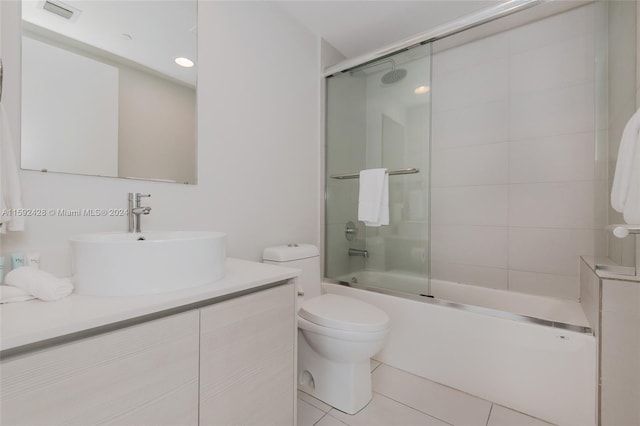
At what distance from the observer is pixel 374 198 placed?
1.85 metres

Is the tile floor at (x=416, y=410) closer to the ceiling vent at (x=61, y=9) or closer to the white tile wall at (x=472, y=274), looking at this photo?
the white tile wall at (x=472, y=274)

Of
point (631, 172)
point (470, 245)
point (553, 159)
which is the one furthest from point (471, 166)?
point (631, 172)

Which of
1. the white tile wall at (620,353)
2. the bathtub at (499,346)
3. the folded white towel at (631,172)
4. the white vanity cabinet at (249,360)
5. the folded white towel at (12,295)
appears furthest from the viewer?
the bathtub at (499,346)

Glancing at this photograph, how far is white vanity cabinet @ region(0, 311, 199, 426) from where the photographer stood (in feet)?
1.78

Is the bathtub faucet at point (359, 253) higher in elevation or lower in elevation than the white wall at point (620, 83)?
lower

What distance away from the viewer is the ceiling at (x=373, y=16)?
1787 mm

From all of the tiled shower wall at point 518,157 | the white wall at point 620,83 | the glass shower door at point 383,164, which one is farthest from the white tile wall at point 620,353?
the glass shower door at point 383,164

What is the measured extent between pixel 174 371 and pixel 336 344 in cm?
72

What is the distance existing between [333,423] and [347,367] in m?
0.23

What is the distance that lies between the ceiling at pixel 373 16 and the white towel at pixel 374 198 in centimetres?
82

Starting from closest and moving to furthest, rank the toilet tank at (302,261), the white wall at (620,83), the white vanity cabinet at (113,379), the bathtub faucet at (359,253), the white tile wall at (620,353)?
the white vanity cabinet at (113,379) → the white tile wall at (620,353) → the white wall at (620,83) → the toilet tank at (302,261) → the bathtub faucet at (359,253)

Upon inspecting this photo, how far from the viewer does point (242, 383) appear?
91 centimetres

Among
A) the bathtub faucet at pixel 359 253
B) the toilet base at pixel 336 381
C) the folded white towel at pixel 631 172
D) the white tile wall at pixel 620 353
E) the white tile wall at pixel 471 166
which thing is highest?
the white tile wall at pixel 471 166

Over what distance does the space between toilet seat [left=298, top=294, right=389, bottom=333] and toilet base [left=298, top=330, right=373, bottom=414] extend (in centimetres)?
17
